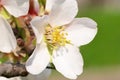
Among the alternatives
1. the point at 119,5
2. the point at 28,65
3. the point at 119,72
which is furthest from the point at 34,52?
the point at 119,5

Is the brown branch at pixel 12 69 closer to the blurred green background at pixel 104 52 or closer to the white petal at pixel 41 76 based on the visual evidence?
the white petal at pixel 41 76

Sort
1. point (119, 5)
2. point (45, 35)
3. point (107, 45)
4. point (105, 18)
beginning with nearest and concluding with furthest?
point (45, 35), point (107, 45), point (105, 18), point (119, 5)

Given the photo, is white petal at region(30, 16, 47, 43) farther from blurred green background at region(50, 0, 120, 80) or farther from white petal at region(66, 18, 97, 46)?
blurred green background at region(50, 0, 120, 80)

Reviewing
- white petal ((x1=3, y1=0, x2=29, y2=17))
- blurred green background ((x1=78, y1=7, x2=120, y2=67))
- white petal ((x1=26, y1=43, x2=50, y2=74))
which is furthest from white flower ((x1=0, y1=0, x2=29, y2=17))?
blurred green background ((x1=78, y1=7, x2=120, y2=67))

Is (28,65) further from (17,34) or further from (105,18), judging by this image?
(105,18)

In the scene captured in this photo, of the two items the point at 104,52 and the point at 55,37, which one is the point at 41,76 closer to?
the point at 55,37

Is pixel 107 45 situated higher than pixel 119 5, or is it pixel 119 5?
pixel 107 45
